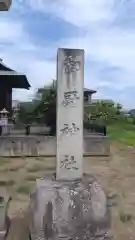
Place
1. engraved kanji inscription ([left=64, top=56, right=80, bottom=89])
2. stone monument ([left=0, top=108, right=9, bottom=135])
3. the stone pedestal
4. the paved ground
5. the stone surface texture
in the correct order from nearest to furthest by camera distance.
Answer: the stone pedestal
engraved kanji inscription ([left=64, top=56, right=80, bottom=89])
the paved ground
the stone surface texture
stone monument ([left=0, top=108, right=9, bottom=135])

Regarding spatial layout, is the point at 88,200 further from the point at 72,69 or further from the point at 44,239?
the point at 72,69

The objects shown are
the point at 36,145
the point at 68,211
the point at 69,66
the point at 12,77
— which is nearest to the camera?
the point at 68,211

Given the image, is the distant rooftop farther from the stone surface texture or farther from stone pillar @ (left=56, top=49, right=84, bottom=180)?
stone pillar @ (left=56, top=49, right=84, bottom=180)

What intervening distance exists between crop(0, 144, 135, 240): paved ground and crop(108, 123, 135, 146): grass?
3796 mm

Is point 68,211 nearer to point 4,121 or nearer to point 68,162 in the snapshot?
point 68,162

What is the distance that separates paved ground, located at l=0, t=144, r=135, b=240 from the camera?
19.0ft

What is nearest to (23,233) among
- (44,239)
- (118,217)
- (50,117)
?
(44,239)

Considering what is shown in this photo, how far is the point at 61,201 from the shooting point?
15.2ft

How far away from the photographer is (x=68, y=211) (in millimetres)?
4621

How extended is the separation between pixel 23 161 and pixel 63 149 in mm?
6725

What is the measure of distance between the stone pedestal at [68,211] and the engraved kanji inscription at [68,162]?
8.7 inches

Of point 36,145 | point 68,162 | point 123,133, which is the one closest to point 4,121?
point 36,145

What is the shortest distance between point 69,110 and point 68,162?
73 cm

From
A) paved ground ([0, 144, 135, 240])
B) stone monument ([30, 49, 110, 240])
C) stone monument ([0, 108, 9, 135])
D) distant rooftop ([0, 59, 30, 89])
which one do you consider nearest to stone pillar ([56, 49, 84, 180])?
stone monument ([30, 49, 110, 240])
